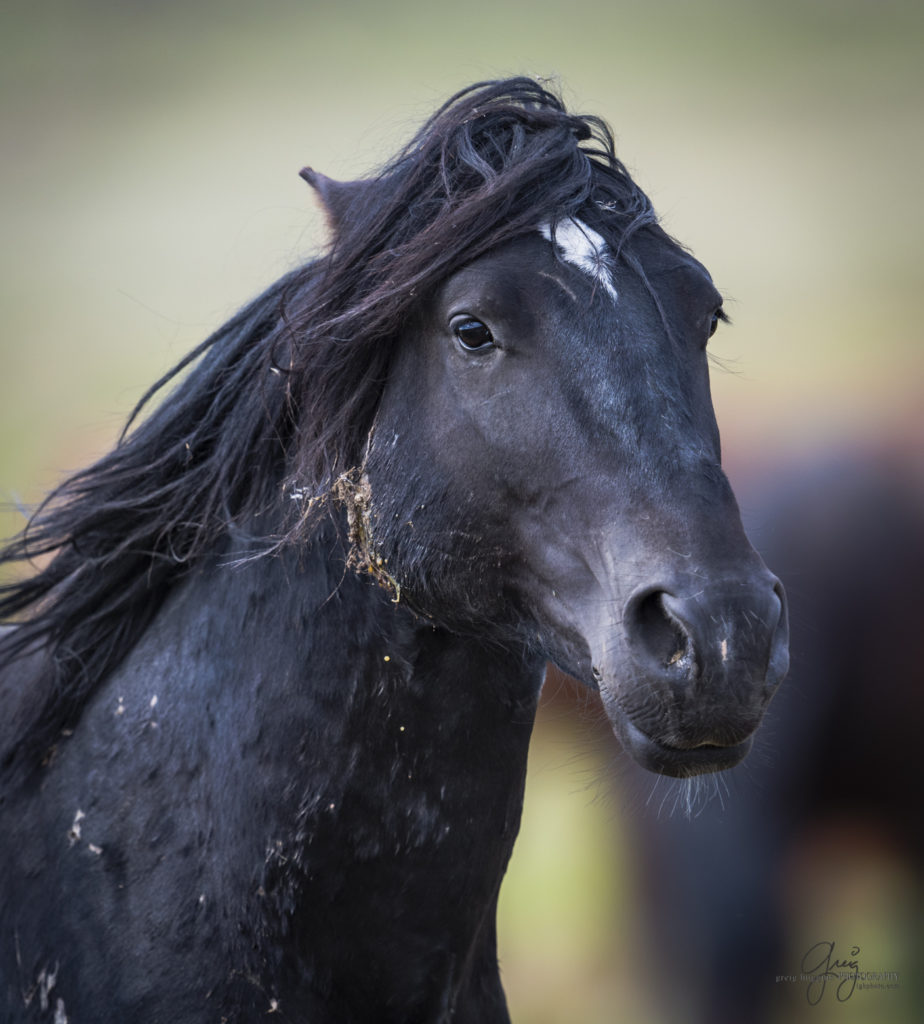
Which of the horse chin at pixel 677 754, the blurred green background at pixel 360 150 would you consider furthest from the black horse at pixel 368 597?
the blurred green background at pixel 360 150

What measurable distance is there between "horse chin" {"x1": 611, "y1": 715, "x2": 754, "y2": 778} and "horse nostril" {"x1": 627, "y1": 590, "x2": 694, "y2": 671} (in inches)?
5.5

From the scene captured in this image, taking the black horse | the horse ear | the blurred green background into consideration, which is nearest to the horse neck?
the black horse

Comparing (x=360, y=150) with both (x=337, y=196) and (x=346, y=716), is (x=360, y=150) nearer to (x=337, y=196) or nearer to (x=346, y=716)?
(x=337, y=196)

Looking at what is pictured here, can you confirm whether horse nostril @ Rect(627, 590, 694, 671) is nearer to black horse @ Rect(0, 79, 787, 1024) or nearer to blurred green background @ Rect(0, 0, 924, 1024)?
black horse @ Rect(0, 79, 787, 1024)

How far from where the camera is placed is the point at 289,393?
200 cm

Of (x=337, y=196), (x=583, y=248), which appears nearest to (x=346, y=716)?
(x=583, y=248)

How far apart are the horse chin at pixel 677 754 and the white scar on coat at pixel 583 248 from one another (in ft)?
2.43

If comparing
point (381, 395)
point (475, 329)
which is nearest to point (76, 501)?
point (381, 395)

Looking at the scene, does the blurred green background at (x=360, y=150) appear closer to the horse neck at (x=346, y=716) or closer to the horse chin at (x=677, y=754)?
the horse neck at (x=346, y=716)

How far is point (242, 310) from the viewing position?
7.35ft

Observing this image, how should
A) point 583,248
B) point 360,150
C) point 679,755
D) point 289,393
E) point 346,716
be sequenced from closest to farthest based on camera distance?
point 679,755 < point 583,248 < point 346,716 < point 289,393 < point 360,150

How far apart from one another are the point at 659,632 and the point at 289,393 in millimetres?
957

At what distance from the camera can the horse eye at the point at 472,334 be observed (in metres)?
1.73

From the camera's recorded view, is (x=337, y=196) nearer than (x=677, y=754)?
No
